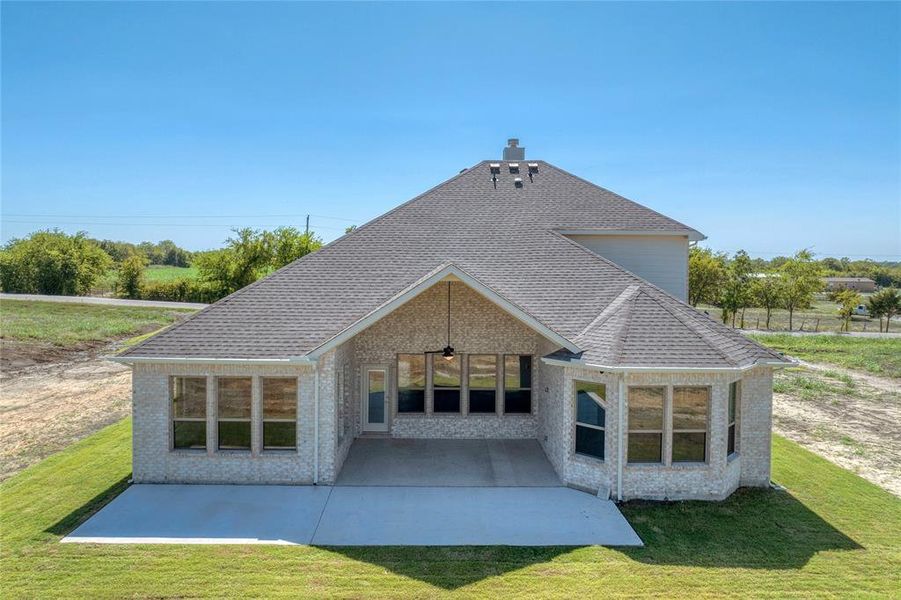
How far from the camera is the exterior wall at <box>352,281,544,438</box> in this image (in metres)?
14.0

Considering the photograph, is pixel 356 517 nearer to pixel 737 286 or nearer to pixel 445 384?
pixel 445 384

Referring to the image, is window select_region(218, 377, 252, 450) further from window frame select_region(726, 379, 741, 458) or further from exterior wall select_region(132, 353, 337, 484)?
window frame select_region(726, 379, 741, 458)

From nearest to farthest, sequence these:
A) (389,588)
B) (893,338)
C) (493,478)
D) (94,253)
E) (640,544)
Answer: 1. (389,588)
2. (640,544)
3. (493,478)
4. (893,338)
5. (94,253)

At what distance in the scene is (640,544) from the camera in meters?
8.77

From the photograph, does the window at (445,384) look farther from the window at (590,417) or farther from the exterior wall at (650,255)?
the exterior wall at (650,255)

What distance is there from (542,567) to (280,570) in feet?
13.6

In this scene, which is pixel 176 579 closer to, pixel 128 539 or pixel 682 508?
pixel 128 539

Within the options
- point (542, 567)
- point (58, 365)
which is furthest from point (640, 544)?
point (58, 365)

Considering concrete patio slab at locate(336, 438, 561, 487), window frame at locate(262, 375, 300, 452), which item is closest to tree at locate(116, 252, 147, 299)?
concrete patio slab at locate(336, 438, 561, 487)

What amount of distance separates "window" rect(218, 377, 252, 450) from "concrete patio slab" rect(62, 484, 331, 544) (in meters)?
0.93

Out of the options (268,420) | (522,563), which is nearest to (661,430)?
(522,563)

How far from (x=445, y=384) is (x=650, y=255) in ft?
25.4

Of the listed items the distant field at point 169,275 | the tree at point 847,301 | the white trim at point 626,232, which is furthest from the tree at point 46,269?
the tree at point 847,301

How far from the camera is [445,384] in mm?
14297
